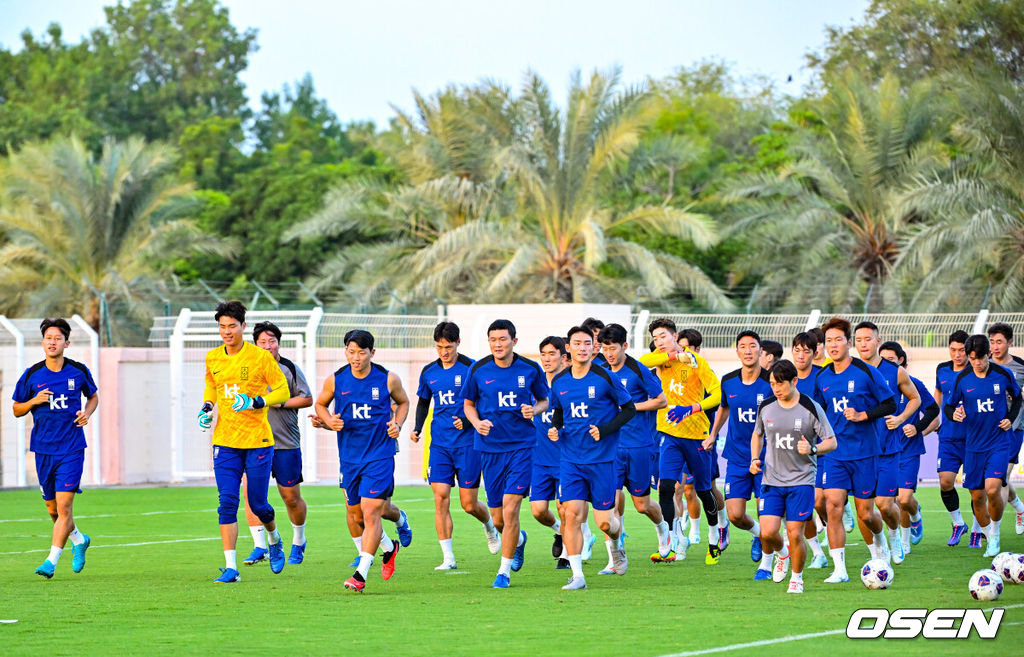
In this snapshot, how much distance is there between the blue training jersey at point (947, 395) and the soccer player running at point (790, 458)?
380 cm

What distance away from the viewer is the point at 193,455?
2652 cm

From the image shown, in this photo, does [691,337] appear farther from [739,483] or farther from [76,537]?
[76,537]

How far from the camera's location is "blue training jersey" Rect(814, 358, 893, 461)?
1151cm

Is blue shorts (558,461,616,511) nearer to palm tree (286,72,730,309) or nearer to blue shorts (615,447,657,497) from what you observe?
blue shorts (615,447,657,497)

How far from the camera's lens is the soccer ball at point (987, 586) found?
9945 millimetres

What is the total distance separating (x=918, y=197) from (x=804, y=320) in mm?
5064

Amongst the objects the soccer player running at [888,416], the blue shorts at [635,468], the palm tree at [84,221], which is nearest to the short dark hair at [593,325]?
the blue shorts at [635,468]

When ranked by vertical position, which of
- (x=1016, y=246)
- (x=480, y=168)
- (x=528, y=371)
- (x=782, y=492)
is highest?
(x=480, y=168)

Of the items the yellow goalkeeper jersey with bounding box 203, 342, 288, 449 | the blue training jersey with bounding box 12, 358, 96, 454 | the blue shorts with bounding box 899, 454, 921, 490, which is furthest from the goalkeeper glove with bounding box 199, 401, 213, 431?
the blue shorts with bounding box 899, 454, 921, 490

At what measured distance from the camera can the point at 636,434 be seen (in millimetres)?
12891

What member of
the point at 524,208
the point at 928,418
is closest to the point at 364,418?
the point at 928,418

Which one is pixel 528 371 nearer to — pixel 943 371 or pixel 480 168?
pixel 943 371

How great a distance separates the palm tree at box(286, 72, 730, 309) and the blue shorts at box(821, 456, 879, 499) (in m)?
18.2

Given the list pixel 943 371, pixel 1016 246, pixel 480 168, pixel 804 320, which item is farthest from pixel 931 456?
pixel 480 168
